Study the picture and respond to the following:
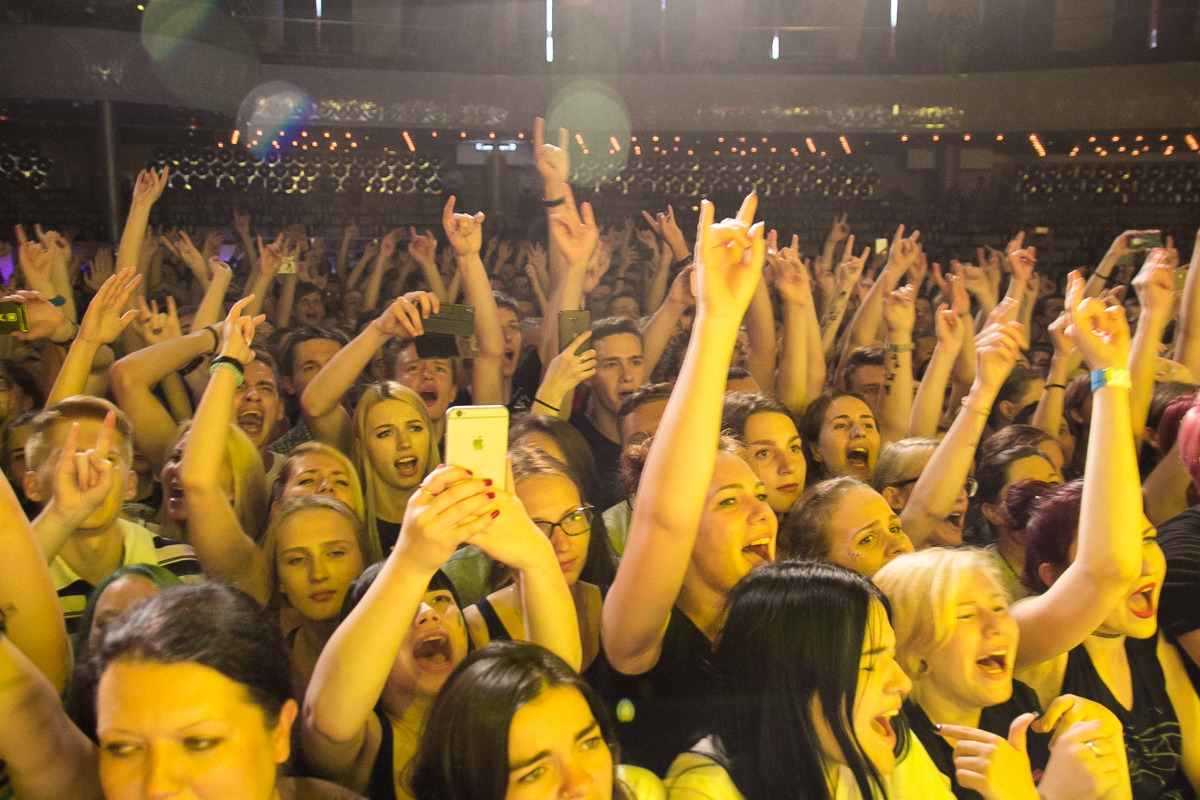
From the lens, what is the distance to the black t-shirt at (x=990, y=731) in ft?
5.07

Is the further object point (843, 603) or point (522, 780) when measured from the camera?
point (843, 603)

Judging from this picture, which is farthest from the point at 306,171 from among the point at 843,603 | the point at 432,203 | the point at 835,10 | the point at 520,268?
the point at 843,603

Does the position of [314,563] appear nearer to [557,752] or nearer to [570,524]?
[570,524]

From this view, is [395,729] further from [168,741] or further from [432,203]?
[432,203]

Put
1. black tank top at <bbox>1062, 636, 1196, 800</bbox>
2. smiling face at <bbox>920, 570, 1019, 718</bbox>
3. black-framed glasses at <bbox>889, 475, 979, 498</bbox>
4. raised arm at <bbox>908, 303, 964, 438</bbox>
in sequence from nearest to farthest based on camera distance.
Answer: smiling face at <bbox>920, 570, 1019, 718</bbox> → black tank top at <bbox>1062, 636, 1196, 800</bbox> → black-framed glasses at <bbox>889, 475, 979, 498</bbox> → raised arm at <bbox>908, 303, 964, 438</bbox>

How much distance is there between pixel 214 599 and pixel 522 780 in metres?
0.45

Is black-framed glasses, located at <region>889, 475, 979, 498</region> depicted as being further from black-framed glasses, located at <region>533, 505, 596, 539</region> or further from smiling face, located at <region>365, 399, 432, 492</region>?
smiling face, located at <region>365, 399, 432, 492</region>

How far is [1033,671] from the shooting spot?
175 cm

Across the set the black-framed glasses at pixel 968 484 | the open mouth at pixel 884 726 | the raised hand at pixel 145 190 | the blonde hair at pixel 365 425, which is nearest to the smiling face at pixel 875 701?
the open mouth at pixel 884 726

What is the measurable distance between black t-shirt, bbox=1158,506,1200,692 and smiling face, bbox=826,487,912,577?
1.61 feet

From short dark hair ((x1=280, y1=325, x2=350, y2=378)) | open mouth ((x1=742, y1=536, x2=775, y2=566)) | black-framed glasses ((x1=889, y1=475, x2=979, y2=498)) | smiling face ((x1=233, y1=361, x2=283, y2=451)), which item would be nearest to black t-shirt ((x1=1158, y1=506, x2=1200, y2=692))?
black-framed glasses ((x1=889, y1=475, x2=979, y2=498))

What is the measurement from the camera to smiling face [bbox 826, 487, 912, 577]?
1919 mm

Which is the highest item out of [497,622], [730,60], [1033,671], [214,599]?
[730,60]

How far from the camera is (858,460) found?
2777 millimetres
